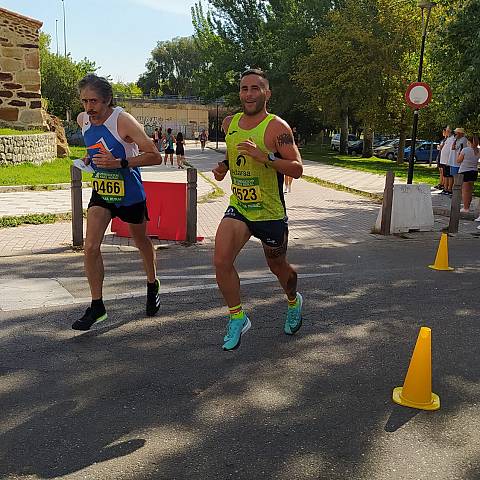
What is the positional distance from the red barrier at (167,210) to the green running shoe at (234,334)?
4520 mm

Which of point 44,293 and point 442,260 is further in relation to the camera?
point 442,260

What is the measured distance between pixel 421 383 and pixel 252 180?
1791 millimetres

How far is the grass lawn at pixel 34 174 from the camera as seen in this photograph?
15062 mm

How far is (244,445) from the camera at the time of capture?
2.99 m

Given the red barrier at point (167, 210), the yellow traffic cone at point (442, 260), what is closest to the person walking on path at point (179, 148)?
the red barrier at point (167, 210)

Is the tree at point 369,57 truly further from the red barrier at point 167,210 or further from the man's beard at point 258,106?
the man's beard at point 258,106

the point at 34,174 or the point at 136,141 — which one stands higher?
the point at 136,141

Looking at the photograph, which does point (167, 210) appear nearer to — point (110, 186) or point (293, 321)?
point (110, 186)

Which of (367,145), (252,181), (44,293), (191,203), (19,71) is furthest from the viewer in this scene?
(367,145)

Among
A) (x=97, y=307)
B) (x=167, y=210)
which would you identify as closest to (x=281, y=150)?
(x=97, y=307)

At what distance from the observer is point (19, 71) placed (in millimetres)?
22031

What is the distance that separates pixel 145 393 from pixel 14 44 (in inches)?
847

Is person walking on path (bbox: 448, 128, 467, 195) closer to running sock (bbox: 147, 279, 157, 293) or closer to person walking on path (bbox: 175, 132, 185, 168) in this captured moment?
running sock (bbox: 147, 279, 157, 293)

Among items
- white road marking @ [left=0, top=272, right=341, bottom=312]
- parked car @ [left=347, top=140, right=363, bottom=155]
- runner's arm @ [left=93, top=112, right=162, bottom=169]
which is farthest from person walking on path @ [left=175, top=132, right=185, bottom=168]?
parked car @ [left=347, top=140, right=363, bottom=155]
